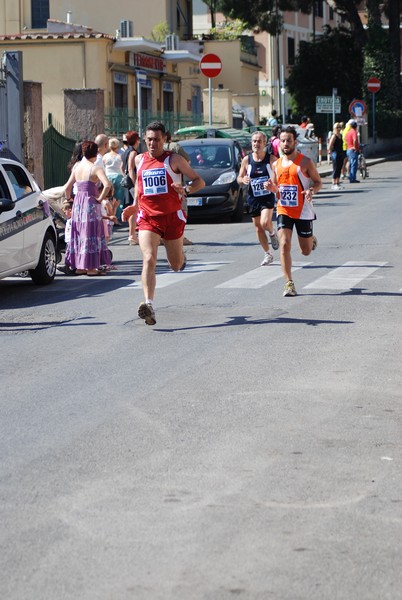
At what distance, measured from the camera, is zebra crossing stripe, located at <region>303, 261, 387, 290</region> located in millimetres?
14789

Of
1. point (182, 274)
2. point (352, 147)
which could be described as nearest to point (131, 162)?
point (182, 274)

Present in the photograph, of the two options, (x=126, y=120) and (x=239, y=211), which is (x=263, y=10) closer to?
(x=126, y=120)

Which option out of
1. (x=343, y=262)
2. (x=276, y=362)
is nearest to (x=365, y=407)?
(x=276, y=362)

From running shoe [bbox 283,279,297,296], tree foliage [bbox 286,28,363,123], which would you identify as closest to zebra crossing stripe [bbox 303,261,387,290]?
running shoe [bbox 283,279,297,296]

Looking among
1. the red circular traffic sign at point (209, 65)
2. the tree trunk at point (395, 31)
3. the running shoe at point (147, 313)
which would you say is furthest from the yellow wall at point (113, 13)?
the running shoe at point (147, 313)

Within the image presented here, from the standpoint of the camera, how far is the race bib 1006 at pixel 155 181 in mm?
12172

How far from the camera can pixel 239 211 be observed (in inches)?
1019

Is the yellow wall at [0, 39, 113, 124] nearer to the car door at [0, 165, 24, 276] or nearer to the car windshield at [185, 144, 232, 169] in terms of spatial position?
the car windshield at [185, 144, 232, 169]

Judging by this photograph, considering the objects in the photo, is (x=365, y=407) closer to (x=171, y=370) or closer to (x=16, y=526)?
(x=171, y=370)

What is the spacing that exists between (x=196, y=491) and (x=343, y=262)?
11.1 metres

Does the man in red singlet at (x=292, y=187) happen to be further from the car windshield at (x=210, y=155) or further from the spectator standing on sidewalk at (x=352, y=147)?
the spectator standing on sidewalk at (x=352, y=147)

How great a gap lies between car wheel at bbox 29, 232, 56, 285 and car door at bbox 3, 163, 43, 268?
7.5 inches

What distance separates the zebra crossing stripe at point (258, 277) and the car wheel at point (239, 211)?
334 inches

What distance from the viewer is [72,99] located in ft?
96.4
